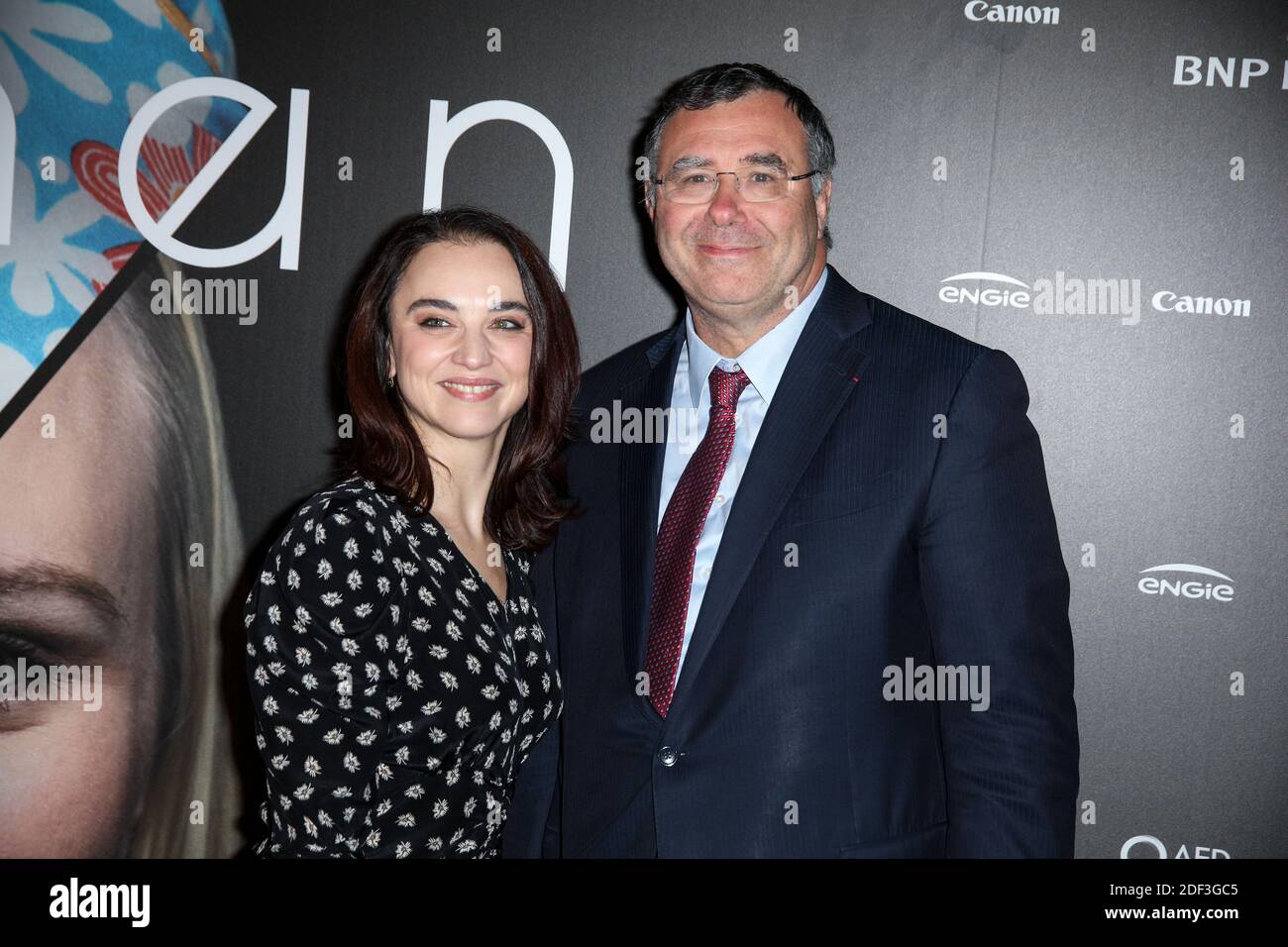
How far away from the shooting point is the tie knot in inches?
94.3

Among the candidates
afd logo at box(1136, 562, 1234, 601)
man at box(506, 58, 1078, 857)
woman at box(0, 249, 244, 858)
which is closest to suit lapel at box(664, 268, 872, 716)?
man at box(506, 58, 1078, 857)

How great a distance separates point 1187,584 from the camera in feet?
10.9

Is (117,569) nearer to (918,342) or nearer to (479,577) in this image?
(479,577)

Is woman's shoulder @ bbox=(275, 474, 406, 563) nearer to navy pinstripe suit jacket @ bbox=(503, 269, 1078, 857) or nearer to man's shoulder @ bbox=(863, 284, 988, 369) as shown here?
navy pinstripe suit jacket @ bbox=(503, 269, 1078, 857)

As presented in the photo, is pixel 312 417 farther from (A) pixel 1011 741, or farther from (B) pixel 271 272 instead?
(A) pixel 1011 741

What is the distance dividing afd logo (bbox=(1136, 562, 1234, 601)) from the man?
4.46 feet

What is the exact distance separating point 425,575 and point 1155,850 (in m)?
2.58

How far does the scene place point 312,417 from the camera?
11.5ft

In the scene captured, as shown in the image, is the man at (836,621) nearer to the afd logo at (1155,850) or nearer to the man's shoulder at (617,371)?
the man's shoulder at (617,371)

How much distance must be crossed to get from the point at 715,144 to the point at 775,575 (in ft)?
3.47

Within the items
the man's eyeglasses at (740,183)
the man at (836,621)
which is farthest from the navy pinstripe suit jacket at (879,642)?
the man's eyeglasses at (740,183)

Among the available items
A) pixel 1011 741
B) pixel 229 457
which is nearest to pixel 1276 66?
pixel 1011 741

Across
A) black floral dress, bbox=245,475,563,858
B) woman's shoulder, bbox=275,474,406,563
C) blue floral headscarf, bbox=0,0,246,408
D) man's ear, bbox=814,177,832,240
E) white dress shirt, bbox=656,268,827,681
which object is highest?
blue floral headscarf, bbox=0,0,246,408

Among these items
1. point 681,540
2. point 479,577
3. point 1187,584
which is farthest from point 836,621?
point 1187,584
